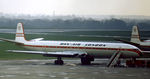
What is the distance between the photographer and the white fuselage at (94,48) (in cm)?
4266

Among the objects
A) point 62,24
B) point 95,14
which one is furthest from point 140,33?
point 62,24

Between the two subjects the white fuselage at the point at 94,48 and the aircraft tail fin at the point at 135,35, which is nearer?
the white fuselage at the point at 94,48

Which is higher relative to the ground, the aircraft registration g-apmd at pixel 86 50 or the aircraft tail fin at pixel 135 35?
the aircraft tail fin at pixel 135 35

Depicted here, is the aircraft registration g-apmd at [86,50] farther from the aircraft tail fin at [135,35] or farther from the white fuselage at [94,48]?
the aircraft tail fin at [135,35]

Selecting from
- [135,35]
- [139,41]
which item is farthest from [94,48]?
[135,35]

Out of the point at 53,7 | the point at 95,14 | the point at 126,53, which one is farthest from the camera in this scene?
the point at 53,7

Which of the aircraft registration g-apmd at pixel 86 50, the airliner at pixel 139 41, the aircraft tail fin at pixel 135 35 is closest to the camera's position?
the aircraft registration g-apmd at pixel 86 50

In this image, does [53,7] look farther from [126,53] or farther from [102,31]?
[126,53]

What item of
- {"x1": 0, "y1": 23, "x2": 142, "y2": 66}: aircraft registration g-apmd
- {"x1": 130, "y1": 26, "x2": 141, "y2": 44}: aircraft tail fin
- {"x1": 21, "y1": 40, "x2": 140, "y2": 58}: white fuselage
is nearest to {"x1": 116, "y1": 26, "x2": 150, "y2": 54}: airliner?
{"x1": 130, "y1": 26, "x2": 141, "y2": 44}: aircraft tail fin

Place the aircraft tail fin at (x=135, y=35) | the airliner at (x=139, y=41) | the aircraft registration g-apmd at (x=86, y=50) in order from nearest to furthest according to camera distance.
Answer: the aircraft registration g-apmd at (x=86, y=50), the airliner at (x=139, y=41), the aircraft tail fin at (x=135, y=35)

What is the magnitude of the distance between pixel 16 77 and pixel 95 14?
36.9 meters

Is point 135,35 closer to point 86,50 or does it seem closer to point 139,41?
point 139,41

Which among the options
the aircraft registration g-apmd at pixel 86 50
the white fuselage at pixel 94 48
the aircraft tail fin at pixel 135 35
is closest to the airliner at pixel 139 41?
the aircraft tail fin at pixel 135 35

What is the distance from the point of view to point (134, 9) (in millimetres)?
59250
